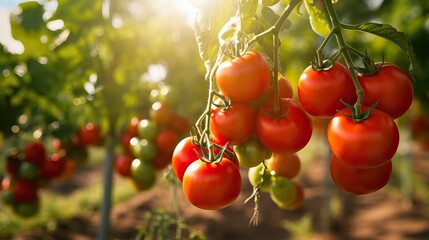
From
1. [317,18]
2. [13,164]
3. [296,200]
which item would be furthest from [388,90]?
[13,164]

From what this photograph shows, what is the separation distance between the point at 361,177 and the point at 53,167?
7.00 feet

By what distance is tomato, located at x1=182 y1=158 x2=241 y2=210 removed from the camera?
0.87m

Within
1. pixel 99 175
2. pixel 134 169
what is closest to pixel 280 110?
pixel 134 169

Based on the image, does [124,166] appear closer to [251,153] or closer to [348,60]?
[251,153]

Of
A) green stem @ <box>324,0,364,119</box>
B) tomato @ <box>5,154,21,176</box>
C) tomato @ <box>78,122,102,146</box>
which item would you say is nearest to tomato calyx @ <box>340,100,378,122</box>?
green stem @ <box>324,0,364,119</box>

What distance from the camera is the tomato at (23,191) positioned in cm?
256

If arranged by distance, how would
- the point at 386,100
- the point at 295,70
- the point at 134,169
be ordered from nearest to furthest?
the point at 386,100
the point at 134,169
the point at 295,70

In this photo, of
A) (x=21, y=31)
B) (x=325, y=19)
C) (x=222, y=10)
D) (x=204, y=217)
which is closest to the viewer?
(x=222, y=10)

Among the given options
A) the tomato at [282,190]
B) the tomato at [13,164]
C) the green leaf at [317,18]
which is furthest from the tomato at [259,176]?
the tomato at [13,164]

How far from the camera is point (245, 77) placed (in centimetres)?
87

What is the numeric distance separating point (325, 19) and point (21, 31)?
192 centimetres

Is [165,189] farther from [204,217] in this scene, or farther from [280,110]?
[280,110]

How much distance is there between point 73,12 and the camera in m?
2.30

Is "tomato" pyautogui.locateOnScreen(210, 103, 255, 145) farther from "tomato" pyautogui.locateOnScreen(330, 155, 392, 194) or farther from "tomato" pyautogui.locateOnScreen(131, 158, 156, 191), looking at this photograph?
"tomato" pyautogui.locateOnScreen(131, 158, 156, 191)
